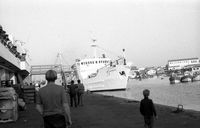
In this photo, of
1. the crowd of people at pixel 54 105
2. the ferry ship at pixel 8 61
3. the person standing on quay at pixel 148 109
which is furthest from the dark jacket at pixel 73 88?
the crowd of people at pixel 54 105

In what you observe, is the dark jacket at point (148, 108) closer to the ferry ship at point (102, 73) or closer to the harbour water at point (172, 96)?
the harbour water at point (172, 96)

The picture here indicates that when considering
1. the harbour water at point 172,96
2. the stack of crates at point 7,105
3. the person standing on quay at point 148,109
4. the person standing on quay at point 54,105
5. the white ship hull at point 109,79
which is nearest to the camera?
the person standing on quay at point 54,105

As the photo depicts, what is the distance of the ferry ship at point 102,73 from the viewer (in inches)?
2334

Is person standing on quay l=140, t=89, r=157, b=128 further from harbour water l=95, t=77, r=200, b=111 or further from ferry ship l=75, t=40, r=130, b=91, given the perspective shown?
ferry ship l=75, t=40, r=130, b=91

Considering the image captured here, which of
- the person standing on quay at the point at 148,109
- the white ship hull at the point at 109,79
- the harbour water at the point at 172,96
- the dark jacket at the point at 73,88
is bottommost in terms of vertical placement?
the harbour water at the point at 172,96

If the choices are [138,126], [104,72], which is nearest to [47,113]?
[138,126]

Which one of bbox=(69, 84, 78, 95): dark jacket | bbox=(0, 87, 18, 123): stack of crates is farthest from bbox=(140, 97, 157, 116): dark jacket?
bbox=(69, 84, 78, 95): dark jacket

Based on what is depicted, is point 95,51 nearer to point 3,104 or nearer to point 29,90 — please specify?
point 29,90

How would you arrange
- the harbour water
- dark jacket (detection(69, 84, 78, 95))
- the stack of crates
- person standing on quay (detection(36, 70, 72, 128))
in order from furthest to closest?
the harbour water, dark jacket (detection(69, 84, 78, 95)), the stack of crates, person standing on quay (detection(36, 70, 72, 128))

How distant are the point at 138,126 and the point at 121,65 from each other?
48877 millimetres

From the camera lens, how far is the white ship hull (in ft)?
193

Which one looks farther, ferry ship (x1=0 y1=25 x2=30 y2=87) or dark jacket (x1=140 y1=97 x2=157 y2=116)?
ferry ship (x1=0 y1=25 x2=30 y2=87)

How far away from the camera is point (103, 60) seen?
217ft

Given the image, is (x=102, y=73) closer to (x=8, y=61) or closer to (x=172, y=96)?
(x=172, y=96)
